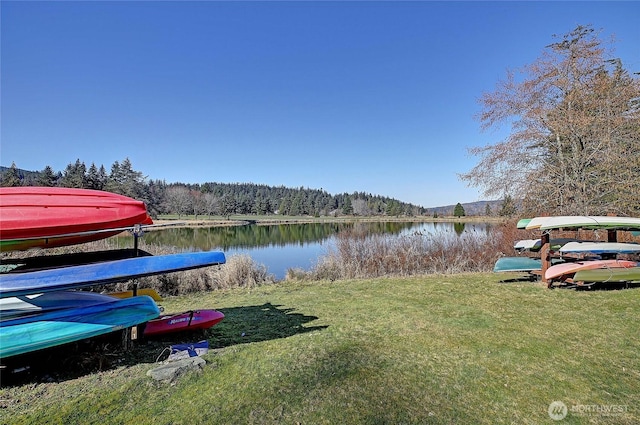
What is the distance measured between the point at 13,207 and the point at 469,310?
5887 millimetres

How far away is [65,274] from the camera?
9.75 ft

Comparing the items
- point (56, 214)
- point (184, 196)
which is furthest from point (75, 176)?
point (56, 214)

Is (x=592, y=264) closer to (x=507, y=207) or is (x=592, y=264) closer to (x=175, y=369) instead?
(x=507, y=207)

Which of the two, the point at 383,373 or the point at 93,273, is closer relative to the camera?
the point at 383,373

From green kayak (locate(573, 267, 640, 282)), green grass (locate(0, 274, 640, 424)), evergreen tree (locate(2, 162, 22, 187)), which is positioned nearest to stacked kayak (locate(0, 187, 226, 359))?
green grass (locate(0, 274, 640, 424))

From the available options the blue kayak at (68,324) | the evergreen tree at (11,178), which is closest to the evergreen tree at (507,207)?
the blue kayak at (68,324)

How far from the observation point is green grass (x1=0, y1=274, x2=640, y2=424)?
7.54 ft

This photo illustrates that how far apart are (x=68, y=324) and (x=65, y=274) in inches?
19.2

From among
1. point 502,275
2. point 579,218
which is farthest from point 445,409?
point 502,275

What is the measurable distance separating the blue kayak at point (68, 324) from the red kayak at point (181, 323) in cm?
46

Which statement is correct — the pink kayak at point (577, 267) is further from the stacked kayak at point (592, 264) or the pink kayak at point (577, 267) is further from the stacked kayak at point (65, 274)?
the stacked kayak at point (65, 274)

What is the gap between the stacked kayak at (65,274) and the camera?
9.33 feet
